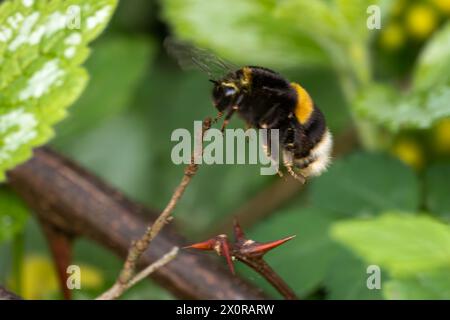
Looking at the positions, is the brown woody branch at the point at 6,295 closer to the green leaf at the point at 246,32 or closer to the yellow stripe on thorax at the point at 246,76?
the yellow stripe on thorax at the point at 246,76

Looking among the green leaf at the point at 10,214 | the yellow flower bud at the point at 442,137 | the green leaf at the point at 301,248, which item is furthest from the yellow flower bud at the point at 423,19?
the green leaf at the point at 10,214

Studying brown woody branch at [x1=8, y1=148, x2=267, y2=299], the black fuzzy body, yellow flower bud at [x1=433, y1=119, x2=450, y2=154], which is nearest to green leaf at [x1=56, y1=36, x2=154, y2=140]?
brown woody branch at [x1=8, y1=148, x2=267, y2=299]

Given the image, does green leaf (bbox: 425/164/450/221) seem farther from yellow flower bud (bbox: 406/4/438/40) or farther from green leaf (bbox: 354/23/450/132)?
yellow flower bud (bbox: 406/4/438/40)

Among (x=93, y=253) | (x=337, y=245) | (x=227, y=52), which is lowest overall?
(x=337, y=245)

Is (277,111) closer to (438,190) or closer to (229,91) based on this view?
(229,91)

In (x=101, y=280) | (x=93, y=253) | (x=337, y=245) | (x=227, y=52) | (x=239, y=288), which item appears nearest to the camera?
(x=239, y=288)
